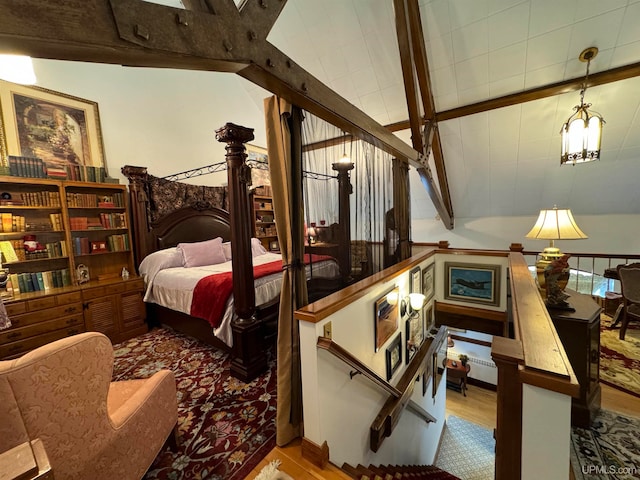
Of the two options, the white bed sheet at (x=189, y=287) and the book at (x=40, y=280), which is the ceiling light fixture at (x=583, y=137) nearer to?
the white bed sheet at (x=189, y=287)

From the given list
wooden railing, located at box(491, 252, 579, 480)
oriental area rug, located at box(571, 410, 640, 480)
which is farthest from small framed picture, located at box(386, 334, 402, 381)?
wooden railing, located at box(491, 252, 579, 480)

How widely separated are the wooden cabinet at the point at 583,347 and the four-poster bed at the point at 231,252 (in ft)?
5.76

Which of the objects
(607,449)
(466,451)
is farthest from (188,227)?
(466,451)

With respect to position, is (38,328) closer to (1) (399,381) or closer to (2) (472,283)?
(1) (399,381)

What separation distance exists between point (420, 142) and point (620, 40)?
82.9 inches

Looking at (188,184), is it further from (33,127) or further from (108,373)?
(108,373)

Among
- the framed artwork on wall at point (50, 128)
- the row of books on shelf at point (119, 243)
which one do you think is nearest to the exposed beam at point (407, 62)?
the framed artwork on wall at point (50, 128)

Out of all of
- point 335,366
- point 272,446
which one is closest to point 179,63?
point 335,366

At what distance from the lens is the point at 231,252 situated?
88.4 inches

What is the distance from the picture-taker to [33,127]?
278cm

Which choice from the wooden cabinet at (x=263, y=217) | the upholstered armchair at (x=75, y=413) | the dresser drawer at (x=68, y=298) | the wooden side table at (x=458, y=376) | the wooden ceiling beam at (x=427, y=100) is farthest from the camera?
the wooden side table at (x=458, y=376)

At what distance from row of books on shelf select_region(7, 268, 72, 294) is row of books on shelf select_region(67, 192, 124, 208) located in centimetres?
77

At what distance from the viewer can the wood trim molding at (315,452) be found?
150cm

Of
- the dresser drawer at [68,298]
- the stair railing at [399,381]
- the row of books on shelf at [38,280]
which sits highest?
the row of books on shelf at [38,280]
